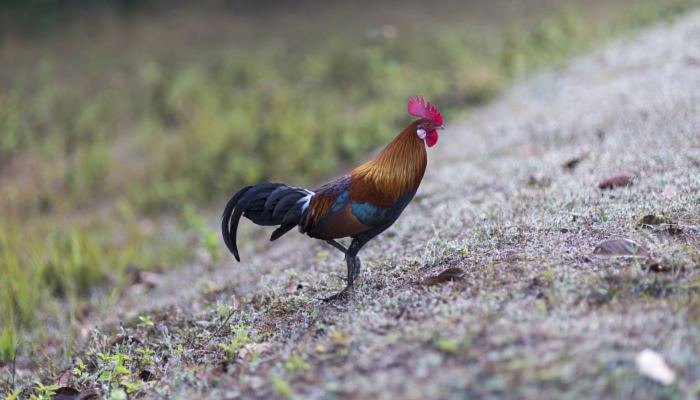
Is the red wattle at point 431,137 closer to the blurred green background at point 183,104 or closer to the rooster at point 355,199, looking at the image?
the rooster at point 355,199

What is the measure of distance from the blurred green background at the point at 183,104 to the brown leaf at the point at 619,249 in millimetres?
3555

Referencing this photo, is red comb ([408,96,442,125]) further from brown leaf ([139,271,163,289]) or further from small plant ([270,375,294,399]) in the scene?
brown leaf ([139,271,163,289])

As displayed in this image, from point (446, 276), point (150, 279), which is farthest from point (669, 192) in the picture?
point (150, 279)

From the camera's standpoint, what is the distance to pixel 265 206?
363cm

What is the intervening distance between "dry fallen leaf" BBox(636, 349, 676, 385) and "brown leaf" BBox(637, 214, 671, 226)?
1436 millimetres

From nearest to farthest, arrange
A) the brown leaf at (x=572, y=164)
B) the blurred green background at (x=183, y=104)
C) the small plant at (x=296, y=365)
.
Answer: the small plant at (x=296, y=365) < the brown leaf at (x=572, y=164) < the blurred green background at (x=183, y=104)

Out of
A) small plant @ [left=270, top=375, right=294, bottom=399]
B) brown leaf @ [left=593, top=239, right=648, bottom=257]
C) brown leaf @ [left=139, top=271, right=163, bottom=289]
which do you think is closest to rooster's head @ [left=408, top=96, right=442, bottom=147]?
brown leaf @ [left=593, top=239, right=648, bottom=257]

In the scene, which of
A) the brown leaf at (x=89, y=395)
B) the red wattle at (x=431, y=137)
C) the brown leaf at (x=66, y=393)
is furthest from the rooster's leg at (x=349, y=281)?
the brown leaf at (x=66, y=393)

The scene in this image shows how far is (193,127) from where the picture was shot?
9516mm

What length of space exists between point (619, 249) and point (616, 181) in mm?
1407

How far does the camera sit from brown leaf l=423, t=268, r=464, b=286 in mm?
3312

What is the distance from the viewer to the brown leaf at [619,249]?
3.18 m

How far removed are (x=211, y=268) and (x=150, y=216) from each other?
7.89ft

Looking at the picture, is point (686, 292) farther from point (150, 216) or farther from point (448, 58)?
point (448, 58)
